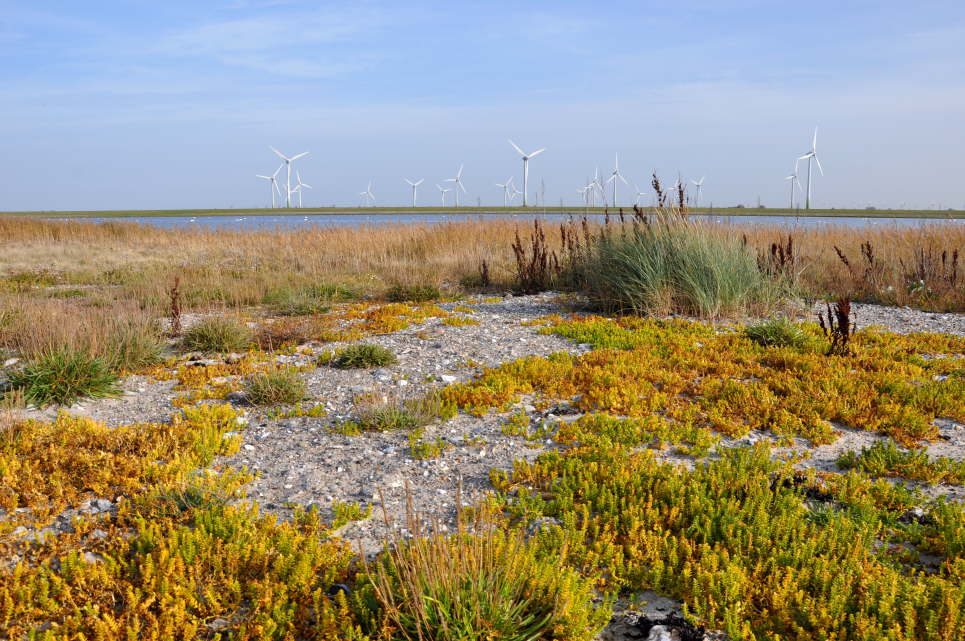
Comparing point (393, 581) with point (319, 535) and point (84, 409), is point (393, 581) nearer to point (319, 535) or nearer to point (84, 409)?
point (319, 535)

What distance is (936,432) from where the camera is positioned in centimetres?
617

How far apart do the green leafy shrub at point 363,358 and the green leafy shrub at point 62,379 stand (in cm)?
272

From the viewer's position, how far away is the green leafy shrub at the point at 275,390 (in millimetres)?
7328

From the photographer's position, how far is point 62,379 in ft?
23.9

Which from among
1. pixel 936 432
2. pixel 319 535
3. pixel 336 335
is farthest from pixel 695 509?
pixel 336 335

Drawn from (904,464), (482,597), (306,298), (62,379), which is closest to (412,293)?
(306,298)

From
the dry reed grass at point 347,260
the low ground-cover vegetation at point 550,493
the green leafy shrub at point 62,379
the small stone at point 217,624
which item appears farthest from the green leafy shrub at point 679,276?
the small stone at point 217,624

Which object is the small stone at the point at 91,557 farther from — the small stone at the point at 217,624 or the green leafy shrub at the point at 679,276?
the green leafy shrub at the point at 679,276

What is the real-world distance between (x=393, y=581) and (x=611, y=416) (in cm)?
353

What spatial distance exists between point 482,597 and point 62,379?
6276 mm

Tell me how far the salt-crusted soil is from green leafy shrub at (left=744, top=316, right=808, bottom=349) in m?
2.62

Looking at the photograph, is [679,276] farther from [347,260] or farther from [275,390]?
[347,260]

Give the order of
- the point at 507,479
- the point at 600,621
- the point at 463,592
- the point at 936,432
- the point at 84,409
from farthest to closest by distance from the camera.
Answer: the point at 84,409, the point at 936,432, the point at 507,479, the point at 600,621, the point at 463,592

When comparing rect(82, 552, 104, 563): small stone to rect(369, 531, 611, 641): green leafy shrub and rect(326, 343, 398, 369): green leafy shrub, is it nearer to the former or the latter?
rect(369, 531, 611, 641): green leafy shrub
